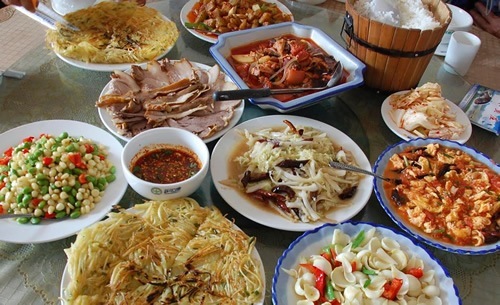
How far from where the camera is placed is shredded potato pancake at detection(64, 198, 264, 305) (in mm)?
1690

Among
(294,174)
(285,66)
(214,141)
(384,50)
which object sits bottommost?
(214,141)

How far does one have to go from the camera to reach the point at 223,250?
6.05 feet

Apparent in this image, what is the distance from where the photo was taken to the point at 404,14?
3109 millimetres

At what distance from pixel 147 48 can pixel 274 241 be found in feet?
5.77

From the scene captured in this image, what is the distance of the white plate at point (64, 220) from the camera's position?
1.87 meters

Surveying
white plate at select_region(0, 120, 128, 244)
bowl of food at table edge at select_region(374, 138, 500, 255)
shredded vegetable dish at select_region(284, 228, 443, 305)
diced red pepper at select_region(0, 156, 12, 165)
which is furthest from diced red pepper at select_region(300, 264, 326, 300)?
diced red pepper at select_region(0, 156, 12, 165)

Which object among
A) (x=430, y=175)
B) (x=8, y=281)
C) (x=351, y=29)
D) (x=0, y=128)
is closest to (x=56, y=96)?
(x=0, y=128)

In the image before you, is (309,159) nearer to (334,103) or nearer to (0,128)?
(334,103)

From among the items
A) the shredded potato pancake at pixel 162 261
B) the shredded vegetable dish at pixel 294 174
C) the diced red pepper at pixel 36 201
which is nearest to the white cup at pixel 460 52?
the shredded vegetable dish at pixel 294 174

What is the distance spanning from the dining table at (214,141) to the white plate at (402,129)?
4.1 inches

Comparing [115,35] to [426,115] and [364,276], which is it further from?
[364,276]

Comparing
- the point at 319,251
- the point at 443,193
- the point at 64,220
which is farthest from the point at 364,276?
the point at 64,220

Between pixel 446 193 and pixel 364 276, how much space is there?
0.78 meters

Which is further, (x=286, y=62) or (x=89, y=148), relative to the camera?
(x=286, y=62)
